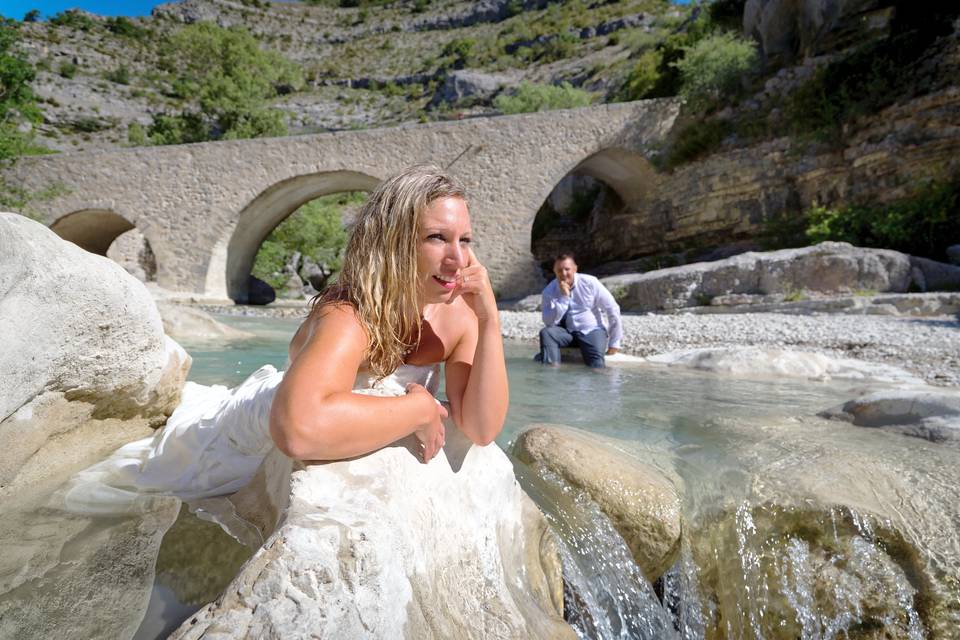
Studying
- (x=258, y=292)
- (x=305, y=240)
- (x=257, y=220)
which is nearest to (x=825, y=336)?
(x=257, y=220)


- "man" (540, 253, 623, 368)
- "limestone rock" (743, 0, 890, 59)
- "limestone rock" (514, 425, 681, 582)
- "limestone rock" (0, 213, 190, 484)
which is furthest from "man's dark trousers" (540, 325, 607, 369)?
"limestone rock" (743, 0, 890, 59)

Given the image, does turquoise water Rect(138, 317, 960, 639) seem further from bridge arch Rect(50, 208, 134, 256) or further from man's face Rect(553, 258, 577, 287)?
bridge arch Rect(50, 208, 134, 256)

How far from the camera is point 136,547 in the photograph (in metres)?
1.30

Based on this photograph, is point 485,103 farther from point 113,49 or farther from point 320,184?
point 113,49

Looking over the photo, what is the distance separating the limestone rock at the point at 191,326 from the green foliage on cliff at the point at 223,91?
2544 cm

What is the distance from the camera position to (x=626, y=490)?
1875 millimetres

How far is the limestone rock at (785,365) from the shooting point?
418 centimetres

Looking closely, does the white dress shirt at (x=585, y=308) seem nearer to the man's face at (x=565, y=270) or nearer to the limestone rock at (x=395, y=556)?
the man's face at (x=565, y=270)

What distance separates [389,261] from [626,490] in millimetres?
1213

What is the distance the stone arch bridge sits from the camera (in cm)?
1378

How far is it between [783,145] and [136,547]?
44.2ft

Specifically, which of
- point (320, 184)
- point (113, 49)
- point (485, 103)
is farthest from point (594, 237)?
point (113, 49)

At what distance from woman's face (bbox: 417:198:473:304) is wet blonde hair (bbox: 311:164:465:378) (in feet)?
0.06

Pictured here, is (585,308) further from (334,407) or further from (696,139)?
(696,139)
